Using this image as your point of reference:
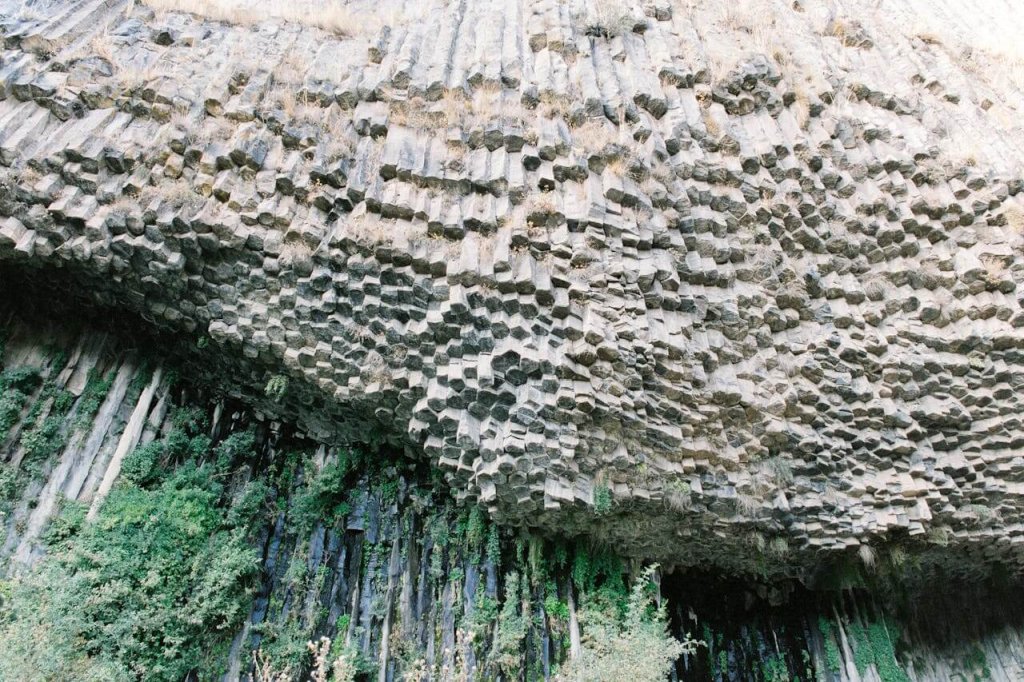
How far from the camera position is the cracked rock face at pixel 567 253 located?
6.48 meters

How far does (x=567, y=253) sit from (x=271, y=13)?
4.61m

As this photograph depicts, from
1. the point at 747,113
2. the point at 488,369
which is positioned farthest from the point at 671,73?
the point at 488,369

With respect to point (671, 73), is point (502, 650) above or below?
below

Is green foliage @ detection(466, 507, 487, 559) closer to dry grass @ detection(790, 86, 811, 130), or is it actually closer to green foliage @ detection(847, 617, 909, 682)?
green foliage @ detection(847, 617, 909, 682)

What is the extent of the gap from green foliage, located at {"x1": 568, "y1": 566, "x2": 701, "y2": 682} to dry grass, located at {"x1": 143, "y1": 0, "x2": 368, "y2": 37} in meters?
6.35

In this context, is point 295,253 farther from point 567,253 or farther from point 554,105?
point 554,105

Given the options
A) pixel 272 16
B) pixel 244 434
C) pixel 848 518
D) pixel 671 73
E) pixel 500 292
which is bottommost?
pixel 244 434

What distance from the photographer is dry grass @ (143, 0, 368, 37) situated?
26.2ft

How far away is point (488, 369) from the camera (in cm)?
632

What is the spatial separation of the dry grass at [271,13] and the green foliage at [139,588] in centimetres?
450

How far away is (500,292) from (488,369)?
652 millimetres

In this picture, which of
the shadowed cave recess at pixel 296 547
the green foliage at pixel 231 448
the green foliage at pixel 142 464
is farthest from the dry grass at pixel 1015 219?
the green foliage at pixel 142 464

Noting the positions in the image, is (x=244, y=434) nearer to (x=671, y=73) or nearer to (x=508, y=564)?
(x=508, y=564)

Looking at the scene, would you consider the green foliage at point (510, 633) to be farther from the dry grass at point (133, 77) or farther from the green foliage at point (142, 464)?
the dry grass at point (133, 77)
